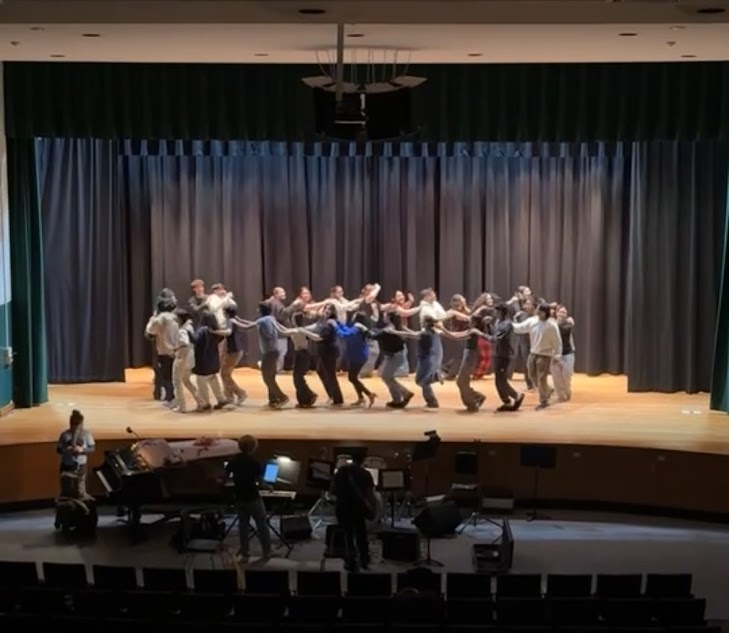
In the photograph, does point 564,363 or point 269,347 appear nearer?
point 269,347

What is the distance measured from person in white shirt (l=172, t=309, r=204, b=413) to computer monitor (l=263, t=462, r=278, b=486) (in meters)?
3.42

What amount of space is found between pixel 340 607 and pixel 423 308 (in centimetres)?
725

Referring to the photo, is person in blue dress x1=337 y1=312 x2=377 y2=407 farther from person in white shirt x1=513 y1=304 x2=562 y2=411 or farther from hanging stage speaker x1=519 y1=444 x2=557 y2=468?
hanging stage speaker x1=519 y1=444 x2=557 y2=468

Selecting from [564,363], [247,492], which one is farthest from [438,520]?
[564,363]

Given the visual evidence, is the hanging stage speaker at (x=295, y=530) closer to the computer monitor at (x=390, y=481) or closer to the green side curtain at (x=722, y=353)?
the computer monitor at (x=390, y=481)

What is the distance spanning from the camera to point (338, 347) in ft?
53.3

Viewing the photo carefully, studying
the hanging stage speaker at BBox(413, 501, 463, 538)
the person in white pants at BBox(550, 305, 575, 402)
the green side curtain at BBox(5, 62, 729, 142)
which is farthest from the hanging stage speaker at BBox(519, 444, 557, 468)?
the green side curtain at BBox(5, 62, 729, 142)

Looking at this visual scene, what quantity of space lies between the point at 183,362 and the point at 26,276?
2.59 metres

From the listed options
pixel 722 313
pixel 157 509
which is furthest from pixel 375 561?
pixel 722 313

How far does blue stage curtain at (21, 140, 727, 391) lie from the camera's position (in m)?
18.6

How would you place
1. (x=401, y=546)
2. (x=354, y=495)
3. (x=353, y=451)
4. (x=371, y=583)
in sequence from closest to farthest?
(x=371, y=583) < (x=354, y=495) < (x=353, y=451) < (x=401, y=546)

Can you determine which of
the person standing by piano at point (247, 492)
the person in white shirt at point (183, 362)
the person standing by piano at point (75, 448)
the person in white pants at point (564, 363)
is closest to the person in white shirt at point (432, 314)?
the person in white pants at point (564, 363)

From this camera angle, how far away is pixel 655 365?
58.5 feet

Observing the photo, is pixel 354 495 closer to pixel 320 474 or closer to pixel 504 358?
pixel 320 474
